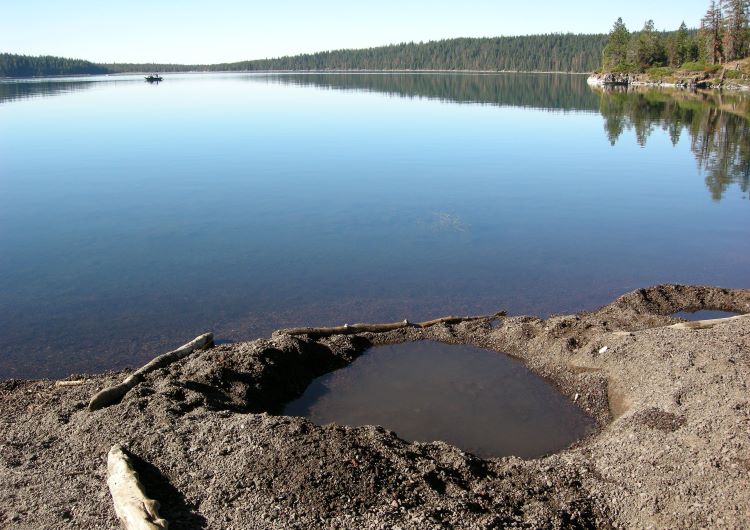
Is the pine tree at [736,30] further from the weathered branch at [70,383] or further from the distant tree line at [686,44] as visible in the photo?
the weathered branch at [70,383]

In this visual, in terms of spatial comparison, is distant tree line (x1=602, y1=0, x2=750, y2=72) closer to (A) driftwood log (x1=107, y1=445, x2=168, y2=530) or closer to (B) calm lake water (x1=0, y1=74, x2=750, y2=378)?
(B) calm lake water (x1=0, y1=74, x2=750, y2=378)

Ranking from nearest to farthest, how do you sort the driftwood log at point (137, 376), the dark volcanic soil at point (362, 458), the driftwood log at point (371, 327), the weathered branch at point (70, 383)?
the dark volcanic soil at point (362, 458), the driftwood log at point (137, 376), the weathered branch at point (70, 383), the driftwood log at point (371, 327)

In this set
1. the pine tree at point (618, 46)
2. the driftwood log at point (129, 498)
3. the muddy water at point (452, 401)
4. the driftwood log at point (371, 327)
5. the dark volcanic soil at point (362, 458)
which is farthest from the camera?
the pine tree at point (618, 46)

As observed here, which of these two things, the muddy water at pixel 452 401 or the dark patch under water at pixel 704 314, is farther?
the dark patch under water at pixel 704 314

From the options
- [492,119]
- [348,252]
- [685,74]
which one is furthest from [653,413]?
[685,74]

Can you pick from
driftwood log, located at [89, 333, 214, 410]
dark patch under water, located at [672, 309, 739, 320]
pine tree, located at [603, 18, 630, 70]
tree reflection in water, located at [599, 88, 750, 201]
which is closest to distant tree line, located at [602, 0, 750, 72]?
pine tree, located at [603, 18, 630, 70]

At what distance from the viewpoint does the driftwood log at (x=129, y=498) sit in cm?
959

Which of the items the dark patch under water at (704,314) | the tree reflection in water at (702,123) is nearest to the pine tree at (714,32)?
the tree reflection in water at (702,123)

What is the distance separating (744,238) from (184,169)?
3645 cm

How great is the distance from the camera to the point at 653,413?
1345 centimetres

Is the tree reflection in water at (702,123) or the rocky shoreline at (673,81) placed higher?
the rocky shoreline at (673,81)

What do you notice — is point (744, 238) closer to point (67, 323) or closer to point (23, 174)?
point (67, 323)

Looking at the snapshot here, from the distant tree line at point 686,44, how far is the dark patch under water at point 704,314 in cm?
12155

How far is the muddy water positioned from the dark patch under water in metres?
6.77
